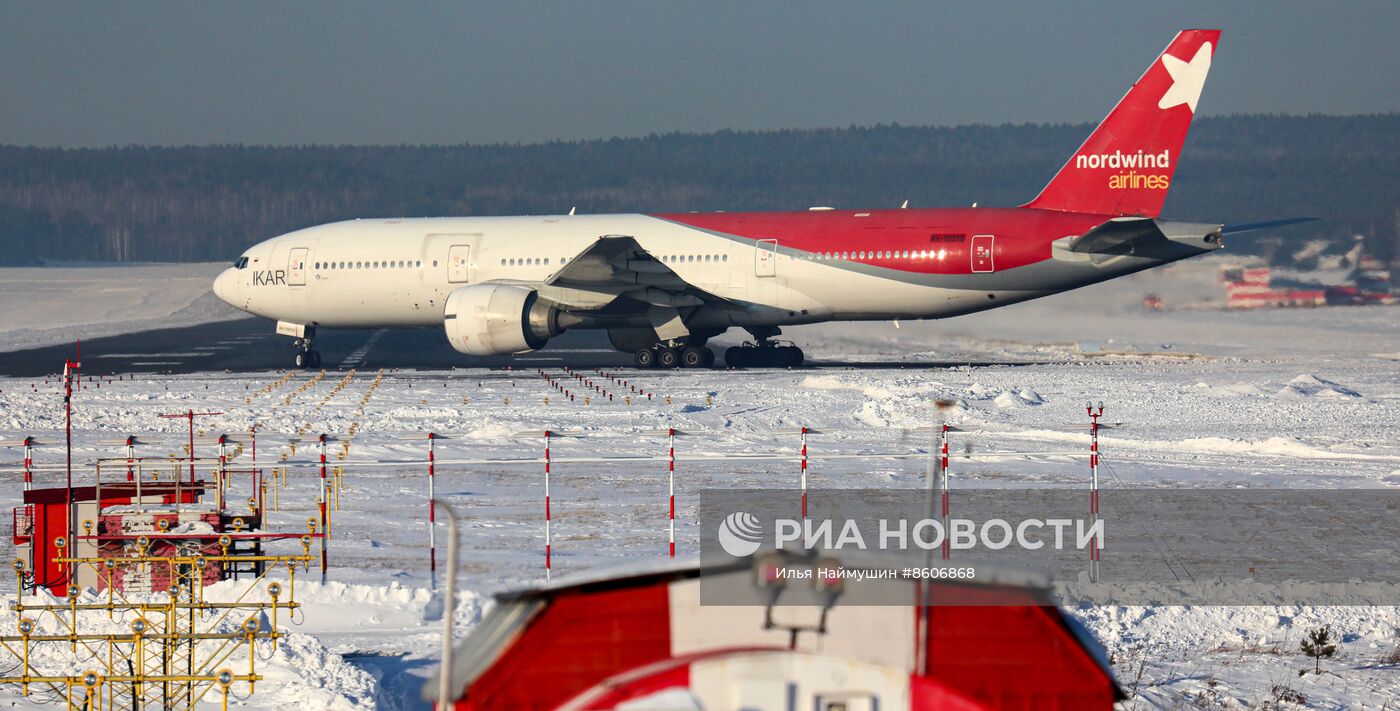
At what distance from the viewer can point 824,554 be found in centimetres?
312

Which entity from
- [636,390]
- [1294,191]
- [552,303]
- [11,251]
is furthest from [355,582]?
[11,251]

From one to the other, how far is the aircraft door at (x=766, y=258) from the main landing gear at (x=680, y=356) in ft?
8.36

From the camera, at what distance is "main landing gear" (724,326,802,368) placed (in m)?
33.1

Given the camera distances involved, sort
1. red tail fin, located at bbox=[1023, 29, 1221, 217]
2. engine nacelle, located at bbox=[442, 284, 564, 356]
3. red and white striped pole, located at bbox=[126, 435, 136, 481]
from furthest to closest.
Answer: engine nacelle, located at bbox=[442, 284, 564, 356], red tail fin, located at bbox=[1023, 29, 1221, 217], red and white striped pole, located at bbox=[126, 435, 136, 481]

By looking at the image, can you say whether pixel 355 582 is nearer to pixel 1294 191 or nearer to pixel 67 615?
pixel 67 615

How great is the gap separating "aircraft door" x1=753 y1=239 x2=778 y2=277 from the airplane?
0.14 ft

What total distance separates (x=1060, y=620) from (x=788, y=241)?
27.5 metres

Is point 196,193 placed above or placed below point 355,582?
above

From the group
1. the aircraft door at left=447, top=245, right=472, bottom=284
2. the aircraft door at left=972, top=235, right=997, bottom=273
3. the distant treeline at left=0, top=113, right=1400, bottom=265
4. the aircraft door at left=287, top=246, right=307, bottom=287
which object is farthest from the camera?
the distant treeline at left=0, top=113, right=1400, bottom=265

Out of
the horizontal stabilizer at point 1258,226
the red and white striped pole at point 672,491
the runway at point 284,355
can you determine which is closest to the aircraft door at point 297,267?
the runway at point 284,355

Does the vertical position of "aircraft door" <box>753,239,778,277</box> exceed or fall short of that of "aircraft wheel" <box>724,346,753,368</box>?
it exceeds it

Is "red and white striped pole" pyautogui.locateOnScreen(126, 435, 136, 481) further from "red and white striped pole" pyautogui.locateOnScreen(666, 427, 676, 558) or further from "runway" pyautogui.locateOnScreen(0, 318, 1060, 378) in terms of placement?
"runway" pyautogui.locateOnScreen(0, 318, 1060, 378)

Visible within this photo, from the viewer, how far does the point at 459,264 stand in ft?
108

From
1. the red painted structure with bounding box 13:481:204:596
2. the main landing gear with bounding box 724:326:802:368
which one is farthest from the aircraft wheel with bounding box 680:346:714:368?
the red painted structure with bounding box 13:481:204:596
